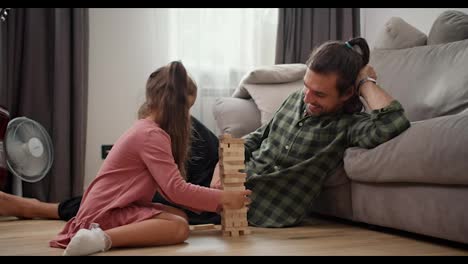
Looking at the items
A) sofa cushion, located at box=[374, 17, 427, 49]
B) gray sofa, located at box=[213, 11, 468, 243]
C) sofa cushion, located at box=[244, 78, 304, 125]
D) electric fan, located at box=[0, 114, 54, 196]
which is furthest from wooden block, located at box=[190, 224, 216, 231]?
sofa cushion, located at box=[374, 17, 427, 49]

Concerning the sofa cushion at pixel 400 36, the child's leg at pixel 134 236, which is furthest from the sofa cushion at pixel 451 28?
the child's leg at pixel 134 236

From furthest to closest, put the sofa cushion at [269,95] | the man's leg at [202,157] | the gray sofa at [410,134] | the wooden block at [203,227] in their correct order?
the sofa cushion at [269,95]
the man's leg at [202,157]
the wooden block at [203,227]
the gray sofa at [410,134]

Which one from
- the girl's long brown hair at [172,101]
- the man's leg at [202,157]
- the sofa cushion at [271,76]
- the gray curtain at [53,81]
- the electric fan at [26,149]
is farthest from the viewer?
the gray curtain at [53,81]

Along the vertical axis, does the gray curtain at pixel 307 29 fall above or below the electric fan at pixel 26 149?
above

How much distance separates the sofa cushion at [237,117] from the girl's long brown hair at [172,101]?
94 cm

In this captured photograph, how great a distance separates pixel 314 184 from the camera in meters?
2.10

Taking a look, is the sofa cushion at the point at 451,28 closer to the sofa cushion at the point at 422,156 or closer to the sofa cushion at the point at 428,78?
the sofa cushion at the point at 428,78

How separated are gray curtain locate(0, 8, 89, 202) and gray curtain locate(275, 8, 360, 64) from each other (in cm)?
130

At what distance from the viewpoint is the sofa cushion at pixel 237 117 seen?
281 cm

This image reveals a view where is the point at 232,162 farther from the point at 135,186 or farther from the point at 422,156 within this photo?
the point at 422,156

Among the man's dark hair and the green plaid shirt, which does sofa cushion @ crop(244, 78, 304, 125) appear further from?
the man's dark hair

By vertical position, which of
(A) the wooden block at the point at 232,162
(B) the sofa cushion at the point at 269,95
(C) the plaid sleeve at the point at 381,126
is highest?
(B) the sofa cushion at the point at 269,95

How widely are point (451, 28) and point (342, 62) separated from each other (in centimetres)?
73

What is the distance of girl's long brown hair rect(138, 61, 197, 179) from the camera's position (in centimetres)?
182
